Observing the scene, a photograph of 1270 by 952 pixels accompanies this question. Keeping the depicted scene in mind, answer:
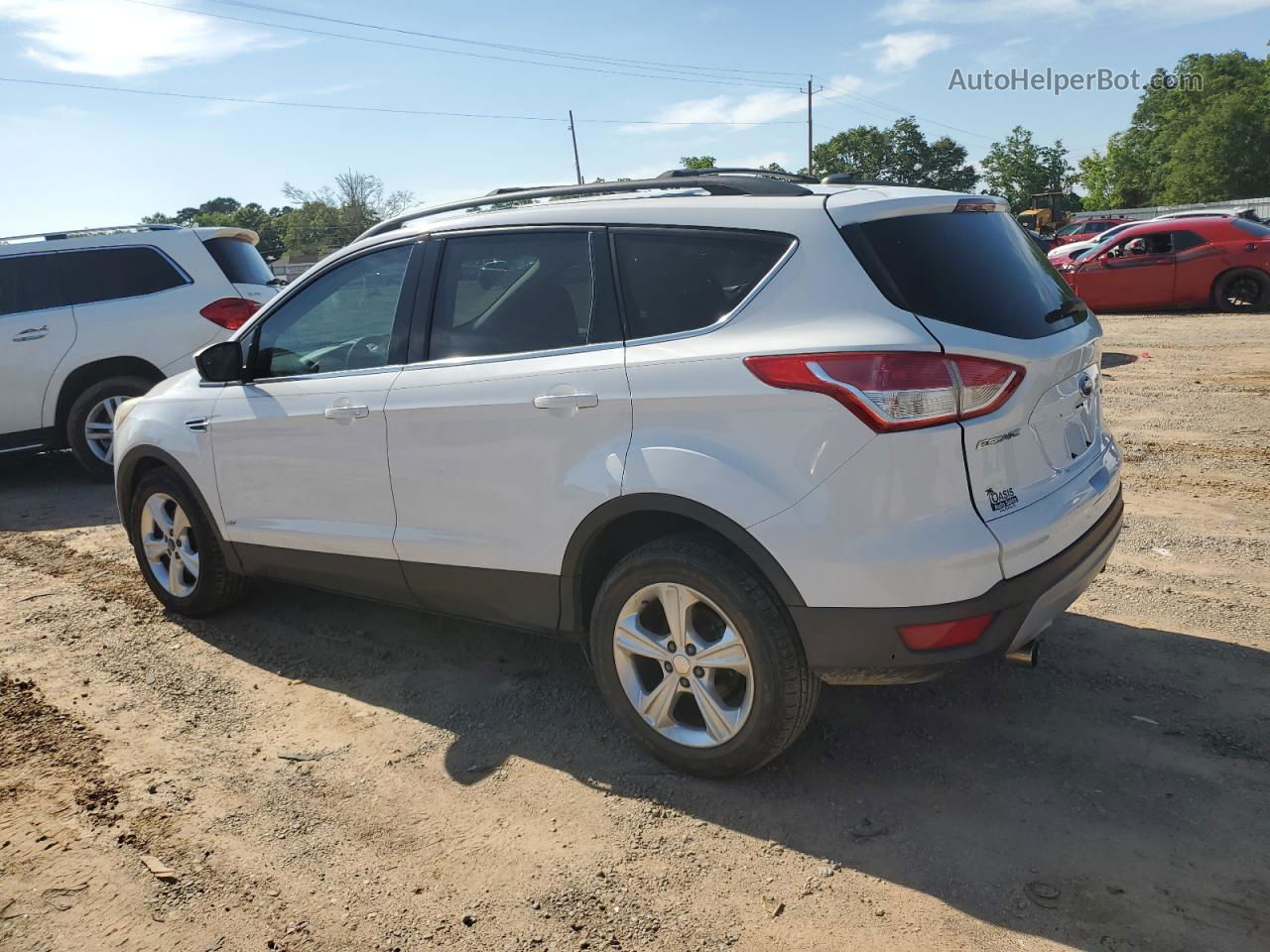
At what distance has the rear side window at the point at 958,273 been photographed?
9.73ft

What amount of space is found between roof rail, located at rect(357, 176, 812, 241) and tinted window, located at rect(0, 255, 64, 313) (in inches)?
212

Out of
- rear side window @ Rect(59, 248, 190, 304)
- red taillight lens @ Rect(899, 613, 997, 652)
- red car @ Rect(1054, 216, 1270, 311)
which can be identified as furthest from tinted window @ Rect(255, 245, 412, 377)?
red car @ Rect(1054, 216, 1270, 311)

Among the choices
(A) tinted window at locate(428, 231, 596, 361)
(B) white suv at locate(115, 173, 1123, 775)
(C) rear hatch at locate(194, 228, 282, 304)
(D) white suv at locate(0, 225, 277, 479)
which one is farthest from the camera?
(C) rear hatch at locate(194, 228, 282, 304)

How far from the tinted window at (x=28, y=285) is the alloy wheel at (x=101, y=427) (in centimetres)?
91

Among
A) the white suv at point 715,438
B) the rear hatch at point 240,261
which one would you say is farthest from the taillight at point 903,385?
the rear hatch at point 240,261

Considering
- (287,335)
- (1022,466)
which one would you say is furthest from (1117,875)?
(287,335)

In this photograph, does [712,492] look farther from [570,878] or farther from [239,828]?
[239,828]

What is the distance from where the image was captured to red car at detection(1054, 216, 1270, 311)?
50.2 ft

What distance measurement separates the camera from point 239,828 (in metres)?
3.31

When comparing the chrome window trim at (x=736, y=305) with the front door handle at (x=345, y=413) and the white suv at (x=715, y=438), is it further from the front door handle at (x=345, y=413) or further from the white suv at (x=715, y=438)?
the front door handle at (x=345, y=413)

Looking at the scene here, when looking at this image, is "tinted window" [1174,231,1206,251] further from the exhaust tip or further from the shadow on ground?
the exhaust tip

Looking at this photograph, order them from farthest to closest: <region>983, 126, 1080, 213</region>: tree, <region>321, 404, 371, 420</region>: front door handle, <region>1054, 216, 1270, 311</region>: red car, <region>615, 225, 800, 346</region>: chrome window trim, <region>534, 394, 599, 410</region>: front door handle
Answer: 1. <region>983, 126, 1080, 213</region>: tree
2. <region>1054, 216, 1270, 311</region>: red car
3. <region>321, 404, 371, 420</region>: front door handle
4. <region>534, 394, 599, 410</region>: front door handle
5. <region>615, 225, 800, 346</region>: chrome window trim

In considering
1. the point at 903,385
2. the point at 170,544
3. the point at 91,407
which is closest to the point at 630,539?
the point at 903,385

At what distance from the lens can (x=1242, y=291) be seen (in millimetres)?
15469
